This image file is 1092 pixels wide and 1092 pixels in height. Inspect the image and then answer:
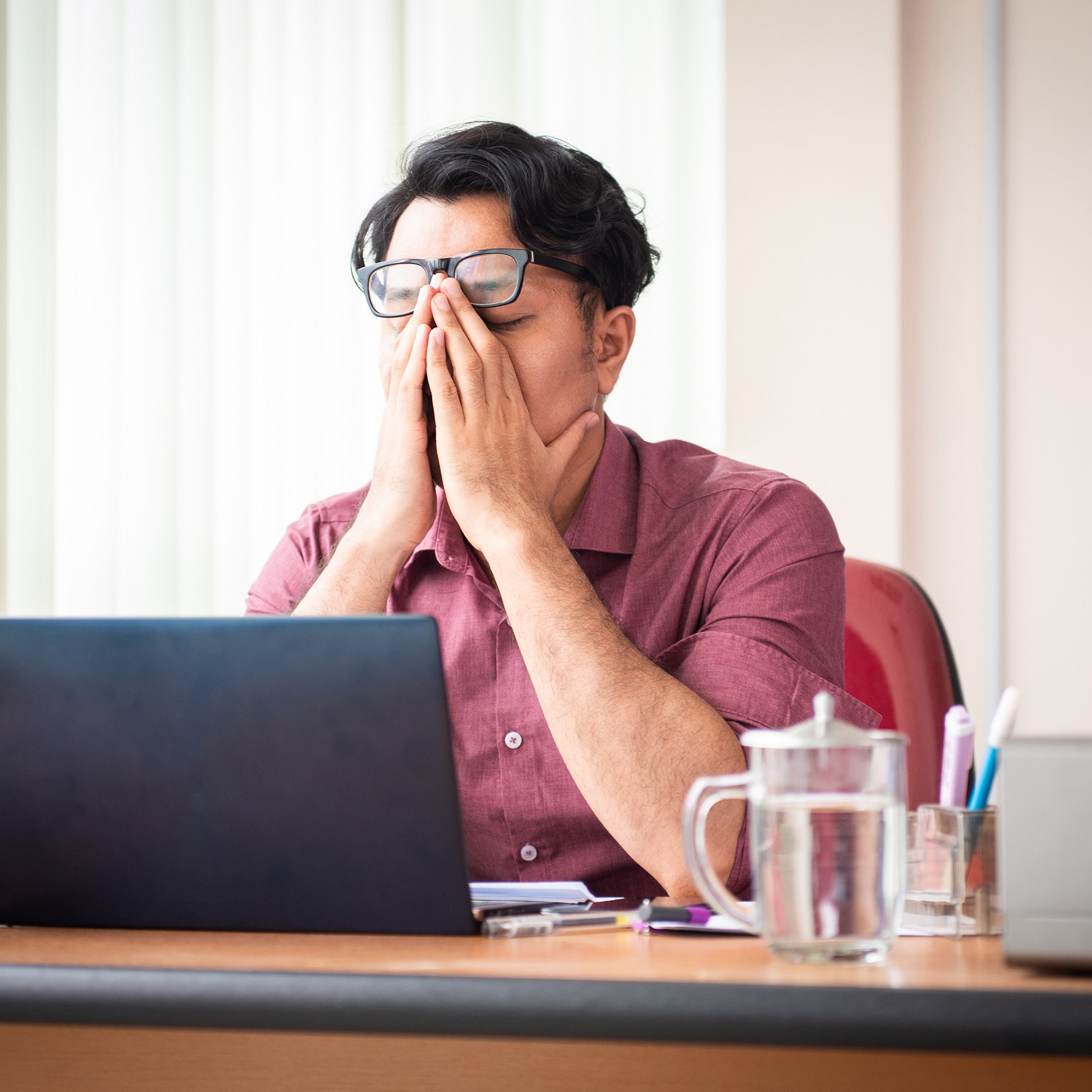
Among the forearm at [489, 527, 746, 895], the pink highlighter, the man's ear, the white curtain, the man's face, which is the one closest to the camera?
the pink highlighter

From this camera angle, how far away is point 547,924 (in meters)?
0.68

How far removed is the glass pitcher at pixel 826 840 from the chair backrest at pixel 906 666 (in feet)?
2.81

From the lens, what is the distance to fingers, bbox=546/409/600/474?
129cm

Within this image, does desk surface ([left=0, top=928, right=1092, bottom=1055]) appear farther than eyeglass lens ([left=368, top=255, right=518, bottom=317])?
No

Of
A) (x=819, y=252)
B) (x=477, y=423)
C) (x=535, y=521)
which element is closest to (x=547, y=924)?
(x=535, y=521)

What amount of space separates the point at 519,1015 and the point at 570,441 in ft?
2.79

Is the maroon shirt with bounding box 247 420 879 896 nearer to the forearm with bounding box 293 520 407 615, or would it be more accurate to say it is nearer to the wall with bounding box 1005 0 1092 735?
the forearm with bounding box 293 520 407 615

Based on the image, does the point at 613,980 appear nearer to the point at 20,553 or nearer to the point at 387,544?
the point at 387,544

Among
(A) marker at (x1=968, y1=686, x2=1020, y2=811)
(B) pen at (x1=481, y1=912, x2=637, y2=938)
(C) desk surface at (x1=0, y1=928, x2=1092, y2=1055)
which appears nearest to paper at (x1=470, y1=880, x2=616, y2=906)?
(B) pen at (x1=481, y1=912, x2=637, y2=938)

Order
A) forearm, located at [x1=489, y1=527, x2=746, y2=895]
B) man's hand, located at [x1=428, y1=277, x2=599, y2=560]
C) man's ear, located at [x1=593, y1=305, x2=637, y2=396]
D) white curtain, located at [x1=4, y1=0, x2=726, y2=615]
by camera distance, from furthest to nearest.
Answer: white curtain, located at [x1=4, y1=0, x2=726, y2=615]
man's ear, located at [x1=593, y1=305, x2=637, y2=396]
man's hand, located at [x1=428, y1=277, x2=599, y2=560]
forearm, located at [x1=489, y1=527, x2=746, y2=895]

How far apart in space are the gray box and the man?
0.49m

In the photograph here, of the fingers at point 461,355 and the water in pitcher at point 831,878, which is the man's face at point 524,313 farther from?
the water in pitcher at point 831,878

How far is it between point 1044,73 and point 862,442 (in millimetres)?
683

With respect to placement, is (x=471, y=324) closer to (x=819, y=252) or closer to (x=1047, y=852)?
(x=1047, y=852)
